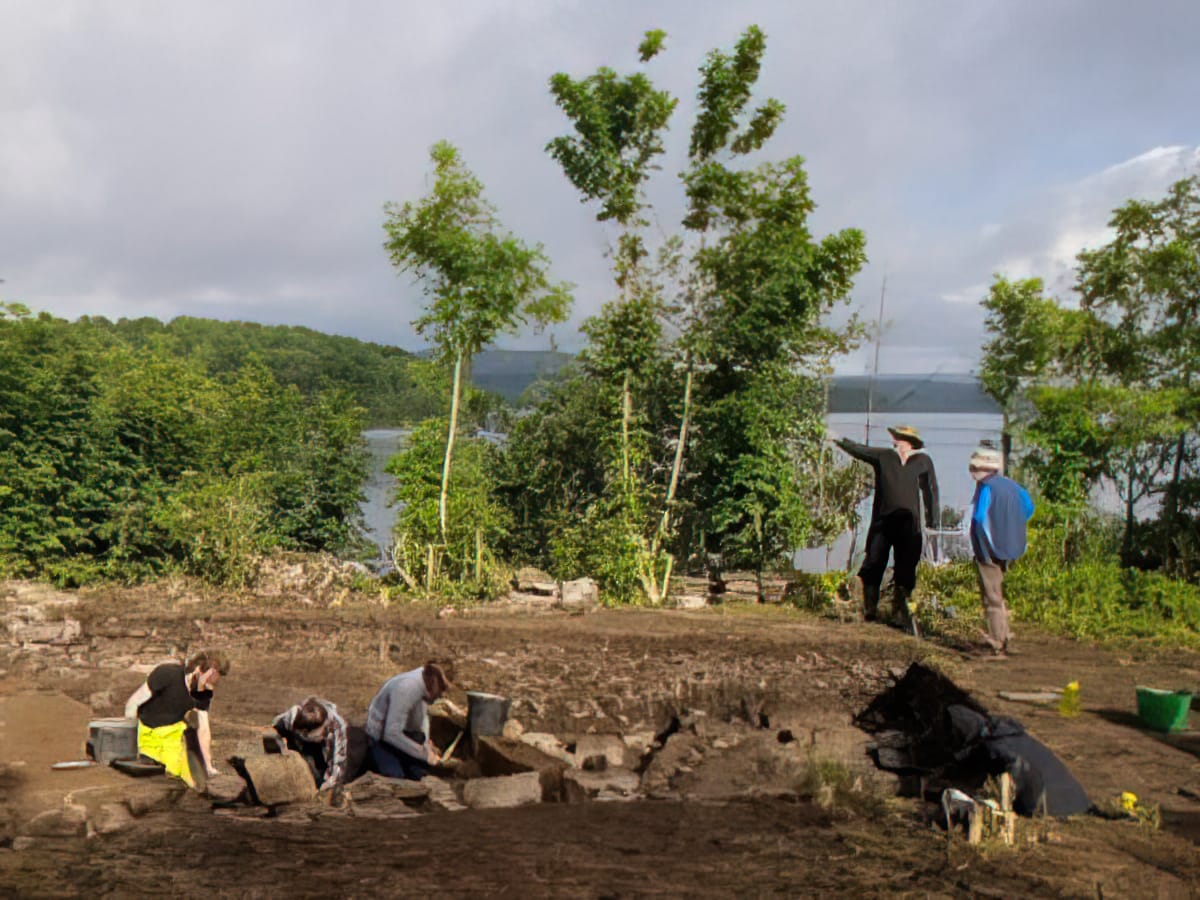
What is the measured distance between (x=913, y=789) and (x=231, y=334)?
18.0 metres

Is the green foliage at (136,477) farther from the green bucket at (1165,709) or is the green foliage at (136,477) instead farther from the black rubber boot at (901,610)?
the green bucket at (1165,709)

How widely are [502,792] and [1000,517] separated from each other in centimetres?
428

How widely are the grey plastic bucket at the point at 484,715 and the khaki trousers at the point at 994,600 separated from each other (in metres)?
3.76

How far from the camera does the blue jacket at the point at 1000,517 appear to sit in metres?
7.33

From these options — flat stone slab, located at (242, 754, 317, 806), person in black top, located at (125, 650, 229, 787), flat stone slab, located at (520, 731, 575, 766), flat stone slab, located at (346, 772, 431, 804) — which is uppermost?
person in black top, located at (125, 650, 229, 787)

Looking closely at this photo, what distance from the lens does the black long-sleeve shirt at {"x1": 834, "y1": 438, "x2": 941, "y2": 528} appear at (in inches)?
283

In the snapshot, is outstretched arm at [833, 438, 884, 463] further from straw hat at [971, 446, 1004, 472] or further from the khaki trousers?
the khaki trousers

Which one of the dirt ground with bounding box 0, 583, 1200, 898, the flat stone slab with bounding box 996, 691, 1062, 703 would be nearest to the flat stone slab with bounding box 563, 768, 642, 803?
the dirt ground with bounding box 0, 583, 1200, 898

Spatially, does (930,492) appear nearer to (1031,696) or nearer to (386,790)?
(1031,696)

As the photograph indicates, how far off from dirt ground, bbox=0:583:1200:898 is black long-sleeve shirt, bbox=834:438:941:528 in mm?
1301

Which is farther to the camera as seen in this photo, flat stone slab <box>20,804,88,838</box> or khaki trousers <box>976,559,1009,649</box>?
khaki trousers <box>976,559,1009,649</box>

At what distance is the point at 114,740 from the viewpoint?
5.38 meters

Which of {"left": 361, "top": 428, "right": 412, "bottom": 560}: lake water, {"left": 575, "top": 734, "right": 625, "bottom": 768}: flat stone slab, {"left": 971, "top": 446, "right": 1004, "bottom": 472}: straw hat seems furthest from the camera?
{"left": 361, "top": 428, "right": 412, "bottom": 560}: lake water

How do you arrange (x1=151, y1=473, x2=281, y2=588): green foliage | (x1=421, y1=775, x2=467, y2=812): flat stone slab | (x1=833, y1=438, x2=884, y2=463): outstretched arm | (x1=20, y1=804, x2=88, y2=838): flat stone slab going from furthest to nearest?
(x1=151, y1=473, x2=281, y2=588): green foliage < (x1=833, y1=438, x2=884, y2=463): outstretched arm < (x1=421, y1=775, x2=467, y2=812): flat stone slab < (x1=20, y1=804, x2=88, y2=838): flat stone slab
